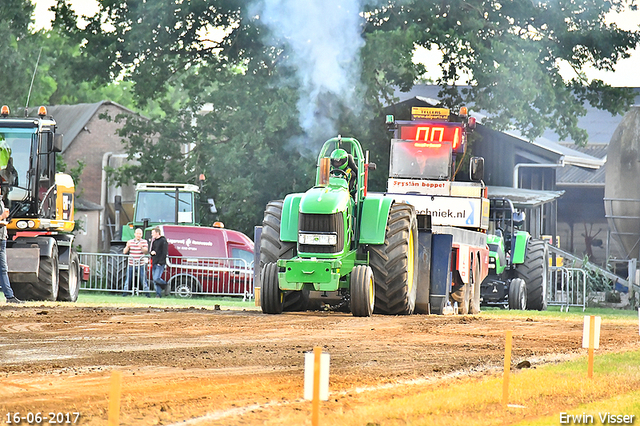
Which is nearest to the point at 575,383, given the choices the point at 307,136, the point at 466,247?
the point at 466,247

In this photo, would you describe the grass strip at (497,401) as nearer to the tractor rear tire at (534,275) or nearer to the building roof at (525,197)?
the tractor rear tire at (534,275)

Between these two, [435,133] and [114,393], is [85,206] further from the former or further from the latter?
[114,393]

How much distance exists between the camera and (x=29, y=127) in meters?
19.8

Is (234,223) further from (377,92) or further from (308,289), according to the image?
(308,289)

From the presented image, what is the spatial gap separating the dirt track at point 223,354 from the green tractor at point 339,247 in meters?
0.44

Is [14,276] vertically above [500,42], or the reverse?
[500,42]

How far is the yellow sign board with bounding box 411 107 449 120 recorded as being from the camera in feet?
71.6

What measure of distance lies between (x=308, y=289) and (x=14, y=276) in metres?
6.15

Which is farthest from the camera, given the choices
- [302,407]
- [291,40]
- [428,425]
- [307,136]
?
[307,136]

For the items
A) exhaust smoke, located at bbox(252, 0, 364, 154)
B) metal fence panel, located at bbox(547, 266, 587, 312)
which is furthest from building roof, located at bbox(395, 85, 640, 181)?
metal fence panel, located at bbox(547, 266, 587, 312)

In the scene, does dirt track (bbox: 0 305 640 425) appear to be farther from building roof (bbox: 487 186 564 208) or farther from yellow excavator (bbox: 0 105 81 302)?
building roof (bbox: 487 186 564 208)

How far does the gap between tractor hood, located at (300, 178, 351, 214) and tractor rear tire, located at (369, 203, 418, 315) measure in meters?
0.87

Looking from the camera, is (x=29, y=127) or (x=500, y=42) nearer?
(x=29, y=127)

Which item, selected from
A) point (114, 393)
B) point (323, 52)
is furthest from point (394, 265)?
point (323, 52)
